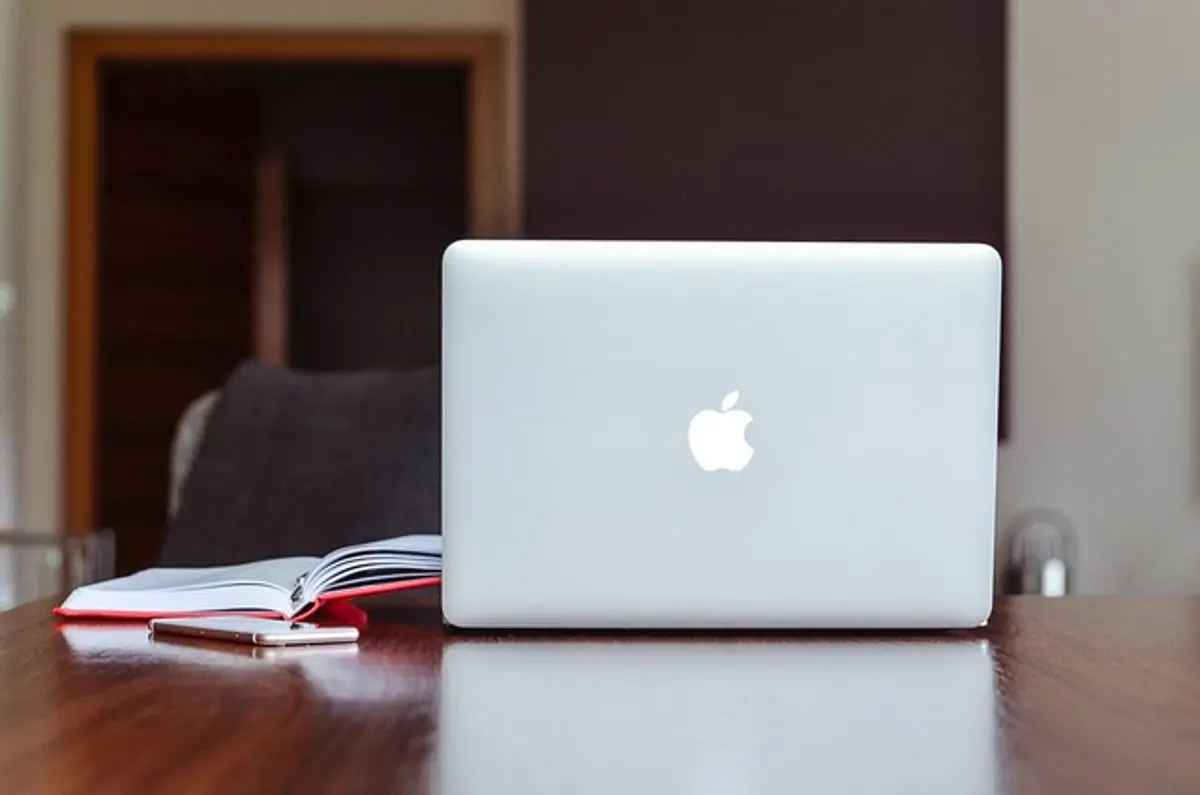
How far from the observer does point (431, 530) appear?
2254 millimetres

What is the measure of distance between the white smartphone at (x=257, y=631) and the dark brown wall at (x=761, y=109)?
2478 mm

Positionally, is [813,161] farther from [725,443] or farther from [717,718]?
[717,718]

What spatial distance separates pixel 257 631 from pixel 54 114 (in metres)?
3.71

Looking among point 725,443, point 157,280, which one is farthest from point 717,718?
point 157,280

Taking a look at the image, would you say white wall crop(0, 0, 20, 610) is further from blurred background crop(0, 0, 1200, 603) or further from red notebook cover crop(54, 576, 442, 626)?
red notebook cover crop(54, 576, 442, 626)

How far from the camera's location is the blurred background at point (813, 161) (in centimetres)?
353

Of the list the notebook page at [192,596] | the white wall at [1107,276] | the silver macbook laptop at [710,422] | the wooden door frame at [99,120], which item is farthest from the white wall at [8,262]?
the silver macbook laptop at [710,422]

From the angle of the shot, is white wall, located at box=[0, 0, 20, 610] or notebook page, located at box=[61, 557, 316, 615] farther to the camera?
white wall, located at box=[0, 0, 20, 610]

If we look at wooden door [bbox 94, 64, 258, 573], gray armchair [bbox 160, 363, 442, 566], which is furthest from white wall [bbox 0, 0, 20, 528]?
gray armchair [bbox 160, 363, 442, 566]

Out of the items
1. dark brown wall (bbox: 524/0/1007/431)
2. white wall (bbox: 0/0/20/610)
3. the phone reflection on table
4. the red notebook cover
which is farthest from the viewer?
white wall (bbox: 0/0/20/610)

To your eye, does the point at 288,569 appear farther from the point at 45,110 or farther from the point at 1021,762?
the point at 45,110

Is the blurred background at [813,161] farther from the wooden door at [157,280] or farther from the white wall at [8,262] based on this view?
the wooden door at [157,280]

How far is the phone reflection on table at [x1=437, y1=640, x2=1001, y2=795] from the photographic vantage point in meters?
0.62

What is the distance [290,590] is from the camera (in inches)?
46.6
